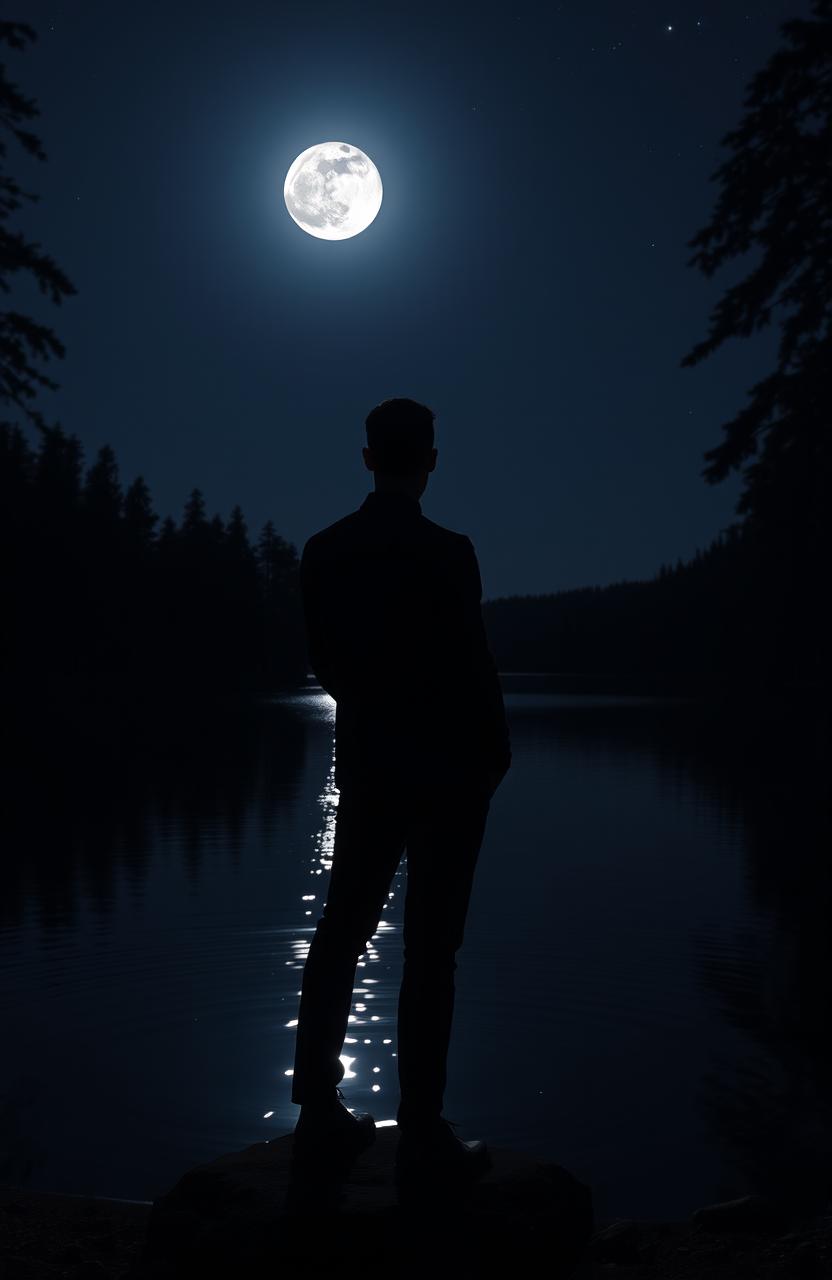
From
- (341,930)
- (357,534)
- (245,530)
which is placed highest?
(245,530)

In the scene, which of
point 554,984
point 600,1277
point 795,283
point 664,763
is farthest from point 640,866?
point 664,763

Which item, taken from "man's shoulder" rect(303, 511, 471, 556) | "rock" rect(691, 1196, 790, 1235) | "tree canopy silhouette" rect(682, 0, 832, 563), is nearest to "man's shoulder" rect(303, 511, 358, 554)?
"man's shoulder" rect(303, 511, 471, 556)

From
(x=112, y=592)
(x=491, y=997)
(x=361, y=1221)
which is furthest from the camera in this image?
(x=112, y=592)

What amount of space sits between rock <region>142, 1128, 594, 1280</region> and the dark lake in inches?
37.0

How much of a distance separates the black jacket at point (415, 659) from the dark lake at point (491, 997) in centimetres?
196

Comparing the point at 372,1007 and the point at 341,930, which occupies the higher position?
the point at 341,930

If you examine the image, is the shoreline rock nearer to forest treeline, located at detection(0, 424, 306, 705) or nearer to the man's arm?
the man's arm

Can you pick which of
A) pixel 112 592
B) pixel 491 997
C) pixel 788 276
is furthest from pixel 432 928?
pixel 112 592

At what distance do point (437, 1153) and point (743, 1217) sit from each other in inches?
41.6

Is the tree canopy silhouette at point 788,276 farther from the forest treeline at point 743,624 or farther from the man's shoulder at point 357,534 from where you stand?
the man's shoulder at point 357,534

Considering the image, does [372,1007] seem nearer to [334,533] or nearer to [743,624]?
[334,533]

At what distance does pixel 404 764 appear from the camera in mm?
3668

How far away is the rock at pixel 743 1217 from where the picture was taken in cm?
402

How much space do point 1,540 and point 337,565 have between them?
3397 cm
